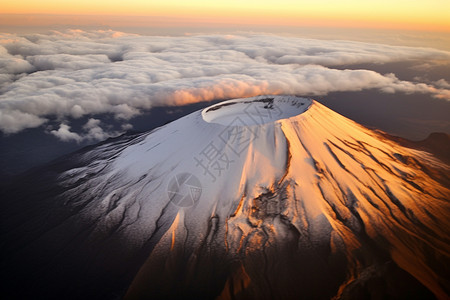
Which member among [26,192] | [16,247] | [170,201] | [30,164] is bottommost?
[30,164]

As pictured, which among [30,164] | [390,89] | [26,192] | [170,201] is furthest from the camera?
[390,89]

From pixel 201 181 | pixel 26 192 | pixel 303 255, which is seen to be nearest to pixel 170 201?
pixel 201 181

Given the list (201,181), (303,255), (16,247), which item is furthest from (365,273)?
(16,247)

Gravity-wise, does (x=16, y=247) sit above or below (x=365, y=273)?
below

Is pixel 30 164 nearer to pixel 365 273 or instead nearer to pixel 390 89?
pixel 365 273

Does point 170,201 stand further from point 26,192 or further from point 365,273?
point 26,192

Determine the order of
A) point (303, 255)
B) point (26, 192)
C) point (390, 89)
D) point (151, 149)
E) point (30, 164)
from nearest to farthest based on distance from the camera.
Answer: point (303, 255) < point (151, 149) < point (26, 192) < point (30, 164) < point (390, 89)

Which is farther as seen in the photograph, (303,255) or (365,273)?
(303,255)
